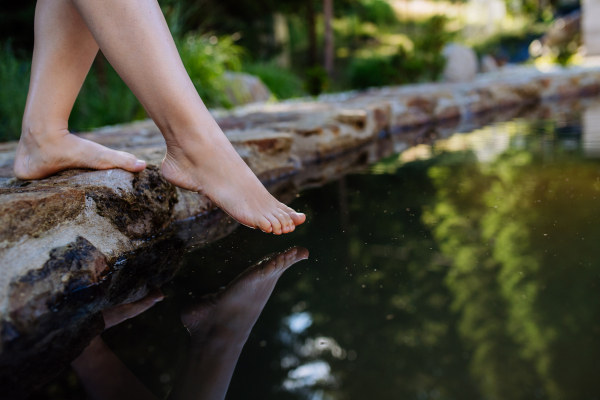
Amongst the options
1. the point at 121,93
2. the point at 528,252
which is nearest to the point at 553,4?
the point at 121,93

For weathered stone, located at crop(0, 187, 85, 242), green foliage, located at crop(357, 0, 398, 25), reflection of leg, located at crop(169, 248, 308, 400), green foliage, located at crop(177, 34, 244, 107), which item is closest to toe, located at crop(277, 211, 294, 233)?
reflection of leg, located at crop(169, 248, 308, 400)

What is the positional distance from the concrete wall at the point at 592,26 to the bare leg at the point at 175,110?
33.1ft

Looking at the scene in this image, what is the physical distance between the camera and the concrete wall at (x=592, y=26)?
28.3 ft

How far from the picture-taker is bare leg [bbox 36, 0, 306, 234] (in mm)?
970

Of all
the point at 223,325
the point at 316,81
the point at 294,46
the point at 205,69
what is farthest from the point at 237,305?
the point at 294,46

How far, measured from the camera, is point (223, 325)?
75 cm

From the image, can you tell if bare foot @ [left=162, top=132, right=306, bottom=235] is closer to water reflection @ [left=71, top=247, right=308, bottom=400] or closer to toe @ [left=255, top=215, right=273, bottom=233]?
toe @ [left=255, top=215, right=273, bottom=233]

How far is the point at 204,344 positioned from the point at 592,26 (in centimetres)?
1065

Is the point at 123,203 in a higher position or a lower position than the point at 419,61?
higher

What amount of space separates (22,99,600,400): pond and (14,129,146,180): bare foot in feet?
1.09

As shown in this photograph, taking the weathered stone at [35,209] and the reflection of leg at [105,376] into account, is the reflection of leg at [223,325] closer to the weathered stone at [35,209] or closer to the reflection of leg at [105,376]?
the reflection of leg at [105,376]

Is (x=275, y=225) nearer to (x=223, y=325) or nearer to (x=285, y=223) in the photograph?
(x=285, y=223)

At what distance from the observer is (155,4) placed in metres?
1.03

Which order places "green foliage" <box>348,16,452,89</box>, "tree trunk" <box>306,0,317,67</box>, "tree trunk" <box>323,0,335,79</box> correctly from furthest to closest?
"tree trunk" <box>306,0,317,67</box>
"tree trunk" <box>323,0,335,79</box>
"green foliage" <box>348,16,452,89</box>
